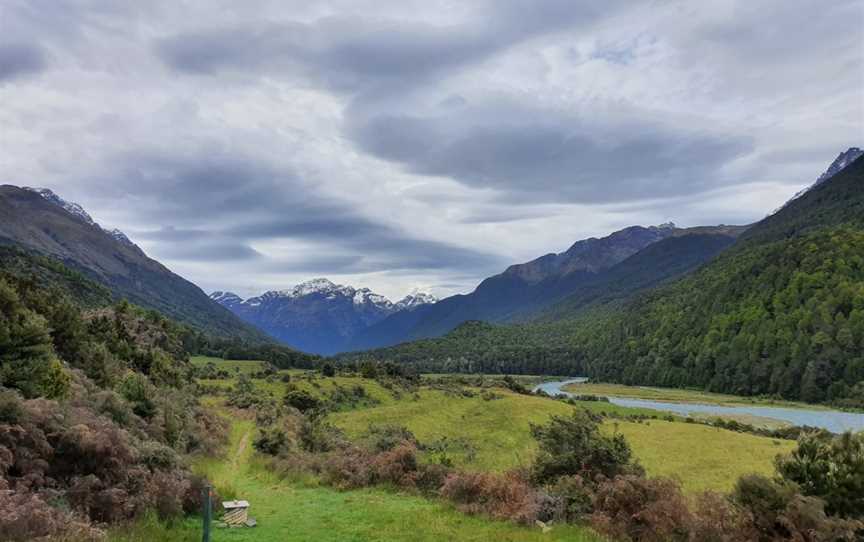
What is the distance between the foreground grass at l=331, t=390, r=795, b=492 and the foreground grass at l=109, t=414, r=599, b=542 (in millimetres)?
19080

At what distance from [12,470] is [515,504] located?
515 inches

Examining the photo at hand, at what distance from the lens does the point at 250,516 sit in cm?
1733

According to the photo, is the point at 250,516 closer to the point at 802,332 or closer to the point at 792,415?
the point at 792,415

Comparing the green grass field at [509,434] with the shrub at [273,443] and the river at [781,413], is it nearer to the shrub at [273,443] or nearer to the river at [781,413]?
the shrub at [273,443]

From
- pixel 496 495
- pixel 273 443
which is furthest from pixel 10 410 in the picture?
pixel 273 443

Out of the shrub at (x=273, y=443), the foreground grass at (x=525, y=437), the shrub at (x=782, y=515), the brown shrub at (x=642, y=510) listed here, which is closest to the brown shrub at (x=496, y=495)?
the brown shrub at (x=642, y=510)

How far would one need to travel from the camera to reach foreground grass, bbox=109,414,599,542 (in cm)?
1465

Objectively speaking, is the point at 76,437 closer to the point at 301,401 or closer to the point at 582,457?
the point at 582,457

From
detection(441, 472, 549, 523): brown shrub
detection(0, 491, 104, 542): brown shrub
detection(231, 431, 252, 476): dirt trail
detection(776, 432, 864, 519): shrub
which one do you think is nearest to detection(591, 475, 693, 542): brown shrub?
detection(441, 472, 549, 523): brown shrub

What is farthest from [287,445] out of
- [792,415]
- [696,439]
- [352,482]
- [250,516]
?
[792,415]

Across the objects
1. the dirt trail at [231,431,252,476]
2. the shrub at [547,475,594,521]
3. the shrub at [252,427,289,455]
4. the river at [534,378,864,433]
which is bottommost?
the river at [534,378,864,433]

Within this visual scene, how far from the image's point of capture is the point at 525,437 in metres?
56.9

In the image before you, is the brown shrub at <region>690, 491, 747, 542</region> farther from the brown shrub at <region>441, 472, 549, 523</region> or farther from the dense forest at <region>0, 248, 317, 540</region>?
the dense forest at <region>0, 248, 317, 540</region>

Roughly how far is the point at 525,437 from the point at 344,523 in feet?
141
